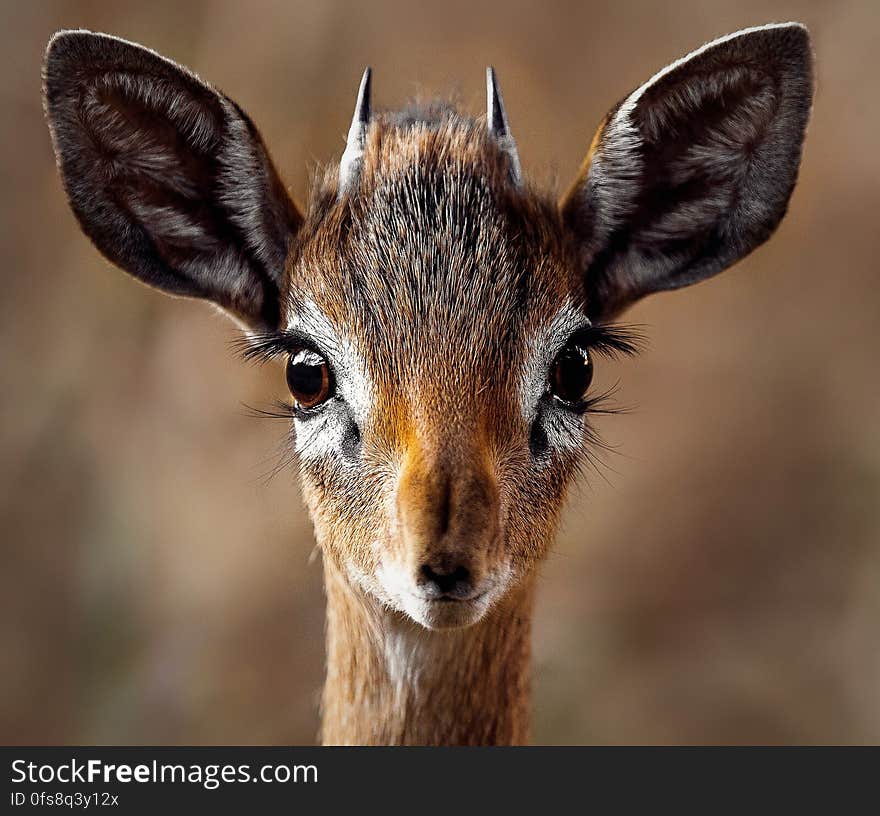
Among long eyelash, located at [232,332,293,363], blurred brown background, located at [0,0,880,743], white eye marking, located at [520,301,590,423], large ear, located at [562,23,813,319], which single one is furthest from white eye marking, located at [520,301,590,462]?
blurred brown background, located at [0,0,880,743]

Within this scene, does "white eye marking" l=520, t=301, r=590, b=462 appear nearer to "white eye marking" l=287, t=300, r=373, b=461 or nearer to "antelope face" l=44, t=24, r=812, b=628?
"antelope face" l=44, t=24, r=812, b=628

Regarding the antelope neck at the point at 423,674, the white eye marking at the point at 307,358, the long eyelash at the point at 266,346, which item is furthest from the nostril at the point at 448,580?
the long eyelash at the point at 266,346

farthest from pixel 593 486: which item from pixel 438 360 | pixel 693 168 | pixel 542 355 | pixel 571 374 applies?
pixel 438 360

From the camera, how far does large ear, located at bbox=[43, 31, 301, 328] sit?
11.4 feet

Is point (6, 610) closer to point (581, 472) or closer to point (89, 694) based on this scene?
point (89, 694)

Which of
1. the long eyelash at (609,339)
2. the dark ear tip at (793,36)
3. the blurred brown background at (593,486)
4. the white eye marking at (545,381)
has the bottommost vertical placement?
the white eye marking at (545,381)

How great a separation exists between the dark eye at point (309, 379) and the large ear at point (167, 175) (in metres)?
0.44

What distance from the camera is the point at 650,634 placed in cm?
786

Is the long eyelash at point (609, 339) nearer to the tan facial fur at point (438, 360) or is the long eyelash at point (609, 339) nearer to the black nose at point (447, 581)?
the tan facial fur at point (438, 360)

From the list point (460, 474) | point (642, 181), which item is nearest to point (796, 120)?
point (642, 181)

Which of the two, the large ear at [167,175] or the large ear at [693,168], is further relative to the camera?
the large ear at [693,168]

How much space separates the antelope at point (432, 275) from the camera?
3.21 m

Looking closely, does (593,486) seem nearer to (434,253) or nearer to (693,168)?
(693,168)
